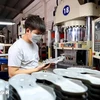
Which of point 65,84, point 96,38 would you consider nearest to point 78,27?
point 96,38

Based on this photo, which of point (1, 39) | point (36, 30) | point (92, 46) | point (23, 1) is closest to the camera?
point (36, 30)

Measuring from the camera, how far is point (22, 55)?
1.48 meters

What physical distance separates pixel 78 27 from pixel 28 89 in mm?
2151

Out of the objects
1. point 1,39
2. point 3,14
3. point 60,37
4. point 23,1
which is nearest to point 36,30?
point 60,37

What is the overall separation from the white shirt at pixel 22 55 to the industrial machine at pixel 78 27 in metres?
1.03

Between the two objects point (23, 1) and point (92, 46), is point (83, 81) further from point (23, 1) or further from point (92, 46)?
point (23, 1)

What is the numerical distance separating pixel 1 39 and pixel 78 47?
4265 millimetres

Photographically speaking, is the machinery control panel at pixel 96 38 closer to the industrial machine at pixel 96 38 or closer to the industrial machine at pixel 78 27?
the industrial machine at pixel 96 38

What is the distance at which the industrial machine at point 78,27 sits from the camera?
237 centimetres

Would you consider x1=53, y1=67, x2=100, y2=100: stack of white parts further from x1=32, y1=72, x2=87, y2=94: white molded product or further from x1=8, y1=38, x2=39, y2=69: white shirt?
x1=8, y1=38, x2=39, y2=69: white shirt

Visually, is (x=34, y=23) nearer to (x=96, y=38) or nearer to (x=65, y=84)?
(x=65, y=84)

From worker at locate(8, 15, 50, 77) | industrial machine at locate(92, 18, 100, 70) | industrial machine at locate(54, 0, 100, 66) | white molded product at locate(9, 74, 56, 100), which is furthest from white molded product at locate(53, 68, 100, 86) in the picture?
industrial machine at locate(54, 0, 100, 66)

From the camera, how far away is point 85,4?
7.86 ft

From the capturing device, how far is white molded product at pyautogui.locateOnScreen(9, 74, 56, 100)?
0.55 metres
